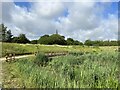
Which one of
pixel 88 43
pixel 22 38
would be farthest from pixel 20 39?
pixel 88 43

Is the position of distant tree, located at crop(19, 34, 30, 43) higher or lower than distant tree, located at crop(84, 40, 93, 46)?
higher

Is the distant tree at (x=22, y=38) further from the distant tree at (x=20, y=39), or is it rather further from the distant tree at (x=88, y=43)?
the distant tree at (x=88, y=43)

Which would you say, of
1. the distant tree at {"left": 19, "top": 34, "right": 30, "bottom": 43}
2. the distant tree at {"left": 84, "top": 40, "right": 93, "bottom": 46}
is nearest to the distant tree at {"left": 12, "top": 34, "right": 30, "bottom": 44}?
the distant tree at {"left": 19, "top": 34, "right": 30, "bottom": 43}

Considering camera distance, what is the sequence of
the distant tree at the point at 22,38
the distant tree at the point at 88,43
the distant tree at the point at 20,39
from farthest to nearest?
the distant tree at the point at 88,43
the distant tree at the point at 22,38
the distant tree at the point at 20,39

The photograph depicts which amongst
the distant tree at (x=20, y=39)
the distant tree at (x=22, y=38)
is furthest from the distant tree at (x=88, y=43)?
the distant tree at (x=20, y=39)

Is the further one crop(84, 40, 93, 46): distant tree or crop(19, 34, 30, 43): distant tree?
crop(84, 40, 93, 46): distant tree

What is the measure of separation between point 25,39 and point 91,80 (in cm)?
7457

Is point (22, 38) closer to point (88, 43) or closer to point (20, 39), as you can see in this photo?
point (20, 39)

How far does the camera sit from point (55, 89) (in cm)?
1093

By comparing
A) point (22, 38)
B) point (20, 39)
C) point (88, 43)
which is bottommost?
point (88, 43)

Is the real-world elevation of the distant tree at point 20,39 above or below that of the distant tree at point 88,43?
above

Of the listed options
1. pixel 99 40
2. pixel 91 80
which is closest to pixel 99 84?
pixel 91 80

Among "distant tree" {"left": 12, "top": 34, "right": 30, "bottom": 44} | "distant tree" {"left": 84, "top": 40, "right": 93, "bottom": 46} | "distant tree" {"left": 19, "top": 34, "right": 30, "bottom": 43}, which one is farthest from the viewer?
"distant tree" {"left": 84, "top": 40, "right": 93, "bottom": 46}

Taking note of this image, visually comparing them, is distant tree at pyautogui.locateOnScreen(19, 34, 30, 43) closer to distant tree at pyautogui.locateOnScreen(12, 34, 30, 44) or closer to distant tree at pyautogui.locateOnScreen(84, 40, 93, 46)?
distant tree at pyautogui.locateOnScreen(12, 34, 30, 44)
